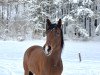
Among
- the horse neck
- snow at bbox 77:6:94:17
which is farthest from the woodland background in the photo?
the horse neck

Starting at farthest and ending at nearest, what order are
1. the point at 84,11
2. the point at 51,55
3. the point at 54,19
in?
1. the point at 54,19
2. the point at 84,11
3. the point at 51,55

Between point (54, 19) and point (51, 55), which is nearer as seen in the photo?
point (51, 55)

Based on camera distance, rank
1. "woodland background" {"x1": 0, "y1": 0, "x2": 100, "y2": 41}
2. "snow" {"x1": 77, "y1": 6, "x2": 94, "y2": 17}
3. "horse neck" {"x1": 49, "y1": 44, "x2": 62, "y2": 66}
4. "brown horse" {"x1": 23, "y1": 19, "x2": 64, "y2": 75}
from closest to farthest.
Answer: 1. "brown horse" {"x1": 23, "y1": 19, "x2": 64, "y2": 75}
2. "horse neck" {"x1": 49, "y1": 44, "x2": 62, "y2": 66}
3. "snow" {"x1": 77, "y1": 6, "x2": 94, "y2": 17}
4. "woodland background" {"x1": 0, "y1": 0, "x2": 100, "y2": 41}

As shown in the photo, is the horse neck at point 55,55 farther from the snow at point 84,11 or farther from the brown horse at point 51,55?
the snow at point 84,11

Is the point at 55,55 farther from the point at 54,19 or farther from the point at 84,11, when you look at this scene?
the point at 54,19

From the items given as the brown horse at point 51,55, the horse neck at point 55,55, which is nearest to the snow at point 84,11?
the brown horse at point 51,55

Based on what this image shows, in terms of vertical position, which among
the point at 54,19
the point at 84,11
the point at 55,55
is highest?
the point at 84,11

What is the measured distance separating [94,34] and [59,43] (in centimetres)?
2008

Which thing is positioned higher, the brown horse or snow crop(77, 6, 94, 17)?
snow crop(77, 6, 94, 17)

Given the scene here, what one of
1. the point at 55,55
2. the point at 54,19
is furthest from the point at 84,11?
the point at 55,55

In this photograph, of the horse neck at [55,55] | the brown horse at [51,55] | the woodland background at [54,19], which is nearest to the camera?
the brown horse at [51,55]

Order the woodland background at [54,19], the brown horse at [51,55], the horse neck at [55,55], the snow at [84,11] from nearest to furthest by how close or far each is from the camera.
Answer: the brown horse at [51,55], the horse neck at [55,55], the snow at [84,11], the woodland background at [54,19]

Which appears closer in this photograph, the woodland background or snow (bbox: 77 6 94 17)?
snow (bbox: 77 6 94 17)

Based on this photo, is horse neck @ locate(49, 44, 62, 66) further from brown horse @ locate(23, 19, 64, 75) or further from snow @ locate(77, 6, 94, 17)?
snow @ locate(77, 6, 94, 17)
